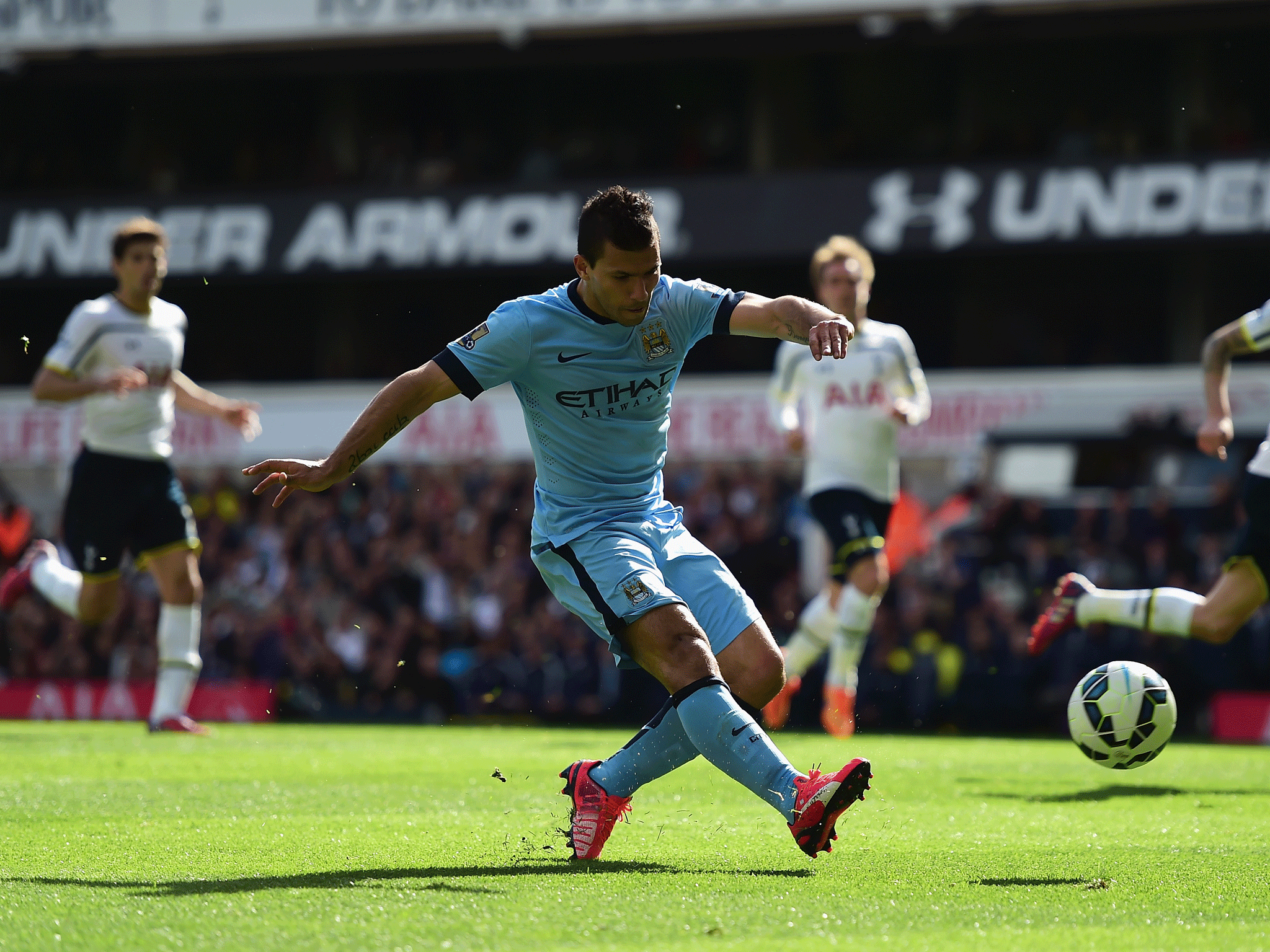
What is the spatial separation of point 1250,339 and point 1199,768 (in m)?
2.33

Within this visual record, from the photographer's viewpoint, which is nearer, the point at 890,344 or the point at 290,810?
the point at 290,810

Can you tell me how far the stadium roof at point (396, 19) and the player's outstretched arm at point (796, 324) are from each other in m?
17.2

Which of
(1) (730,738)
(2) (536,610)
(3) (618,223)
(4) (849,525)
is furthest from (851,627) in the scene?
(2) (536,610)

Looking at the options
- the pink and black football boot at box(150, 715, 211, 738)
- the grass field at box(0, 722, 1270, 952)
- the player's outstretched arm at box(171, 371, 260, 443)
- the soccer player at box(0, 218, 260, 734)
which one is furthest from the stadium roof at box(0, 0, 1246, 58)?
the grass field at box(0, 722, 1270, 952)

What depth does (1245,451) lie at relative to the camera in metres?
17.7

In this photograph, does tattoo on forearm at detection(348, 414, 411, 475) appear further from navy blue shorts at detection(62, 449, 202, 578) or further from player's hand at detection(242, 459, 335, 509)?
navy blue shorts at detection(62, 449, 202, 578)

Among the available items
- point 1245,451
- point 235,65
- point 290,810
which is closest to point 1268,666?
point 1245,451

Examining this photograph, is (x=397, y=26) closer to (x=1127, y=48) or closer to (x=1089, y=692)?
(x=1127, y=48)

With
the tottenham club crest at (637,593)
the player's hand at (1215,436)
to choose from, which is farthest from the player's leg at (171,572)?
the player's hand at (1215,436)

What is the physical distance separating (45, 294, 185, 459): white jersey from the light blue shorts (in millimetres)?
5055

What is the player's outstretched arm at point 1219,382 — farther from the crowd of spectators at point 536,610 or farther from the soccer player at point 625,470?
the crowd of spectators at point 536,610

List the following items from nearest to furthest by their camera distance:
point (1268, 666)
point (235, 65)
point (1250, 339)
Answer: point (1250, 339) < point (1268, 666) < point (235, 65)

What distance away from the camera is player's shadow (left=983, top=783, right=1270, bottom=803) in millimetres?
6980

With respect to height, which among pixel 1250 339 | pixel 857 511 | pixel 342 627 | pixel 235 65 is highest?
pixel 235 65
